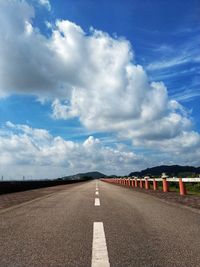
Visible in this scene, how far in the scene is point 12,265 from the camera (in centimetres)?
426

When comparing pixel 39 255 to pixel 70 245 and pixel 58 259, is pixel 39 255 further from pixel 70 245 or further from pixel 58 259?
pixel 70 245

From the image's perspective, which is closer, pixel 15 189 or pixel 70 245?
pixel 70 245

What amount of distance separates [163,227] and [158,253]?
2.31 m

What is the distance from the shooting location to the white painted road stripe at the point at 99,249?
4.37 meters

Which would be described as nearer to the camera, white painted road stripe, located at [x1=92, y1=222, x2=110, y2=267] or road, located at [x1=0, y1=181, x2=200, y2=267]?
white painted road stripe, located at [x1=92, y1=222, x2=110, y2=267]

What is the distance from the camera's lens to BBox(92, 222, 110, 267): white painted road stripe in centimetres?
437

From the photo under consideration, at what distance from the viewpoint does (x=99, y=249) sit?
5.11 m

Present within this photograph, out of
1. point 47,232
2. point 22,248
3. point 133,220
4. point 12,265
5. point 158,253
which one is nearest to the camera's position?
point 12,265

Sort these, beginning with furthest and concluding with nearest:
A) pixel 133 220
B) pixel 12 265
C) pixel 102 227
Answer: pixel 133 220 < pixel 102 227 < pixel 12 265

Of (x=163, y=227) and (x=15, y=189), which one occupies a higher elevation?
(x=15, y=189)

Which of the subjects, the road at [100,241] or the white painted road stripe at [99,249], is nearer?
the white painted road stripe at [99,249]

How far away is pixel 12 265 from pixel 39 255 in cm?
58

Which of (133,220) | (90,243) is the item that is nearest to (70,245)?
(90,243)

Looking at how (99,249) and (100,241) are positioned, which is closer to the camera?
(99,249)
